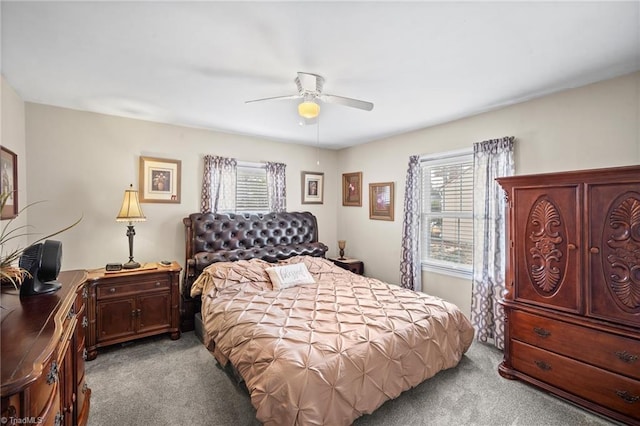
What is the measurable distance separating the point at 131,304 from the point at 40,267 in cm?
165

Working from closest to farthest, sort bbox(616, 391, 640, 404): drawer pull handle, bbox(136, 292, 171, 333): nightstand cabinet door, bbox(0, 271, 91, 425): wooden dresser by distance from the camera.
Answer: bbox(0, 271, 91, 425): wooden dresser → bbox(616, 391, 640, 404): drawer pull handle → bbox(136, 292, 171, 333): nightstand cabinet door

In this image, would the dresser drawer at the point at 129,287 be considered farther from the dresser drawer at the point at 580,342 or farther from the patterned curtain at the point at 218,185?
the dresser drawer at the point at 580,342

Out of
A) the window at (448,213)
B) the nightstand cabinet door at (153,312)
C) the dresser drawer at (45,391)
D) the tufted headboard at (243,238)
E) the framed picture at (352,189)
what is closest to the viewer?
the dresser drawer at (45,391)

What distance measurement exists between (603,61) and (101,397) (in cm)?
466

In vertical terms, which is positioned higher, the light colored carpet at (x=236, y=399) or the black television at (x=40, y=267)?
the black television at (x=40, y=267)

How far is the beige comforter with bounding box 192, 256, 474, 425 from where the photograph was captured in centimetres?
165

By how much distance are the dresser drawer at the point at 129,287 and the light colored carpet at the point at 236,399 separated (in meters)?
0.63

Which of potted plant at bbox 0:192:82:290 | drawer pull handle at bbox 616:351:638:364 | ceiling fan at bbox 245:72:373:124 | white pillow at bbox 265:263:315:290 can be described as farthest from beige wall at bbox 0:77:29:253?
drawer pull handle at bbox 616:351:638:364

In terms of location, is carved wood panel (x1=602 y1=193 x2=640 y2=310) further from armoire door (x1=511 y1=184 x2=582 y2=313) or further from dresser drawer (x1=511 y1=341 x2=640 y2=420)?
dresser drawer (x1=511 y1=341 x2=640 y2=420)

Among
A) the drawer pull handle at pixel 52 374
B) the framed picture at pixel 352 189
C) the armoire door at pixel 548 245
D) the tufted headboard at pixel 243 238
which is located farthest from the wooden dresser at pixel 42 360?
the framed picture at pixel 352 189

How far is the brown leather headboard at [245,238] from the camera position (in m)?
3.65

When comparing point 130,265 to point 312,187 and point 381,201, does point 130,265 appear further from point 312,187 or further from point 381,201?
point 381,201

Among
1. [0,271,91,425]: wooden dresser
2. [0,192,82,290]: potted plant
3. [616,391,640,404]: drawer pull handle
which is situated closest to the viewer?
[0,271,91,425]: wooden dresser

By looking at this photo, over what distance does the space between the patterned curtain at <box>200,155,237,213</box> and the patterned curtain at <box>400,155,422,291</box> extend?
2484mm
